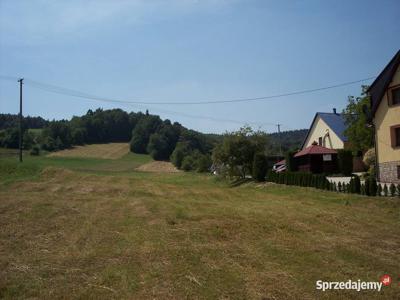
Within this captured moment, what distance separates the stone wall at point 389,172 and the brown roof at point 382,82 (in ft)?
11.6

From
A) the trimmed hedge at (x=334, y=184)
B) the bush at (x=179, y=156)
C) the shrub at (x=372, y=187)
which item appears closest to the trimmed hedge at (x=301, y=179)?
the trimmed hedge at (x=334, y=184)

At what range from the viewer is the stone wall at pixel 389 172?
2438cm

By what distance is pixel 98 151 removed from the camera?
3492 inches

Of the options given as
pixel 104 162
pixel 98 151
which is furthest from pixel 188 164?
pixel 98 151

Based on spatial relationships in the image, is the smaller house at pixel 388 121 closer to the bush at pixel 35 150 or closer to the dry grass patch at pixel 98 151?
the dry grass patch at pixel 98 151

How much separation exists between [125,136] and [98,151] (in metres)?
21.4

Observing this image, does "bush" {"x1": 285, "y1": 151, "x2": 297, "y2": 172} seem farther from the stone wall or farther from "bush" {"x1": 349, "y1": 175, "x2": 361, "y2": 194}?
"bush" {"x1": 349, "y1": 175, "x2": 361, "y2": 194}

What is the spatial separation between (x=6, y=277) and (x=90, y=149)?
85.7 m

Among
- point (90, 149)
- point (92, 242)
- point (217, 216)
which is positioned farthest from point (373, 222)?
point (90, 149)

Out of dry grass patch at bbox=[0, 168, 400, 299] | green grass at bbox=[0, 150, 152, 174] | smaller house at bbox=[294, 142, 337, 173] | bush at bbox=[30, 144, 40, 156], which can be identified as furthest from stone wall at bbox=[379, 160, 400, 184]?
bush at bbox=[30, 144, 40, 156]

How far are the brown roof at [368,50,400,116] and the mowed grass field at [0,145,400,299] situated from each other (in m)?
11.8

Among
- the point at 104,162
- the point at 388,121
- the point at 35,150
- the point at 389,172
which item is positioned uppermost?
the point at 35,150

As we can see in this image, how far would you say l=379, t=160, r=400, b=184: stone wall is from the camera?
24375 mm

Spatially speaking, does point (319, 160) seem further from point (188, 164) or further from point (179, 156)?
point (179, 156)
